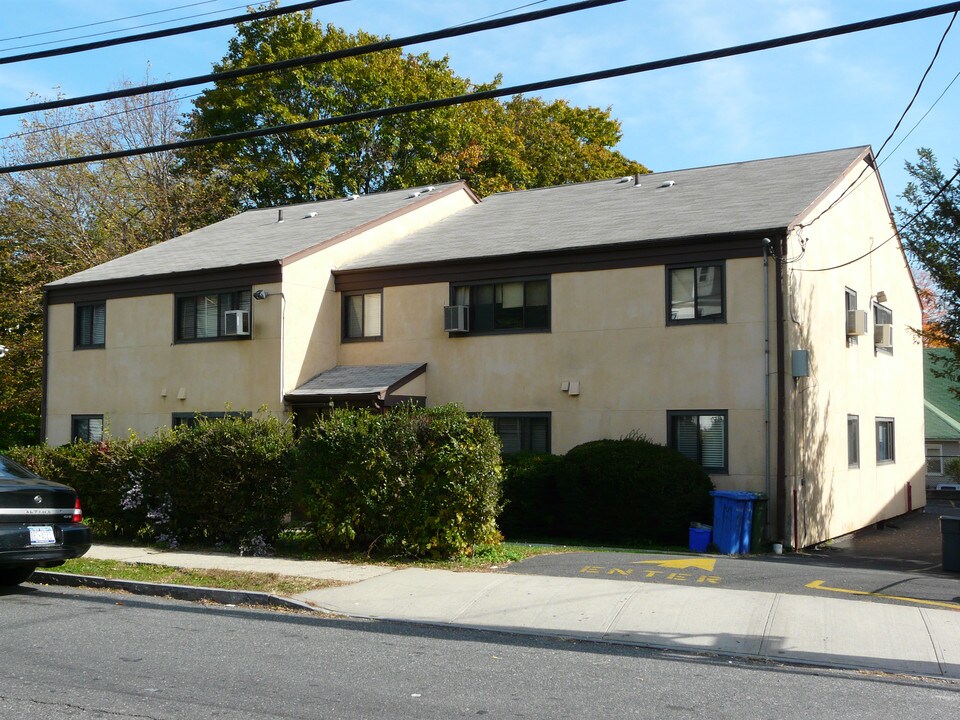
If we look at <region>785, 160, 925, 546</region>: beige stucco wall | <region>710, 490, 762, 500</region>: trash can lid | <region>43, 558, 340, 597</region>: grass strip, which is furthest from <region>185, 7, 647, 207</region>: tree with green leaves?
<region>43, 558, 340, 597</region>: grass strip

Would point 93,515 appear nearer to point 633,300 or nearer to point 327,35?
point 633,300

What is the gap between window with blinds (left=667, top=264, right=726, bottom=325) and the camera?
17.8 m

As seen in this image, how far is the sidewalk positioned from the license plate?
9.22 feet

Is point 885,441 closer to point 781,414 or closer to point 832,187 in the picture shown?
point 832,187

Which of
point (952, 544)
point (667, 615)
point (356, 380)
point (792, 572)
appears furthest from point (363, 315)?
point (667, 615)

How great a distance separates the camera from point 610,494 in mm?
17062

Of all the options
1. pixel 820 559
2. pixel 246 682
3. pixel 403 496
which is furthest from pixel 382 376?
pixel 246 682

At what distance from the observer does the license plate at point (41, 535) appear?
11.0 m

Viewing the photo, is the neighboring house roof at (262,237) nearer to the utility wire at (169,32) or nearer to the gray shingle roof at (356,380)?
the gray shingle roof at (356,380)

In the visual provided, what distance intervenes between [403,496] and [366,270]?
9.02 m

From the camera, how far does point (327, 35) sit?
1626 inches

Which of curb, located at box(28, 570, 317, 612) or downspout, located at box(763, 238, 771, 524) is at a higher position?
downspout, located at box(763, 238, 771, 524)

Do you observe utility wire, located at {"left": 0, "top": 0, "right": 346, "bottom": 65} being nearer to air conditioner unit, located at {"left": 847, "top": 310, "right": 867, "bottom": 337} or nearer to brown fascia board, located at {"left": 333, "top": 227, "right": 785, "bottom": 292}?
brown fascia board, located at {"left": 333, "top": 227, "right": 785, "bottom": 292}

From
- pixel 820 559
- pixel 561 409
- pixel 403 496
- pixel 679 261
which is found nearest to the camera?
pixel 403 496
